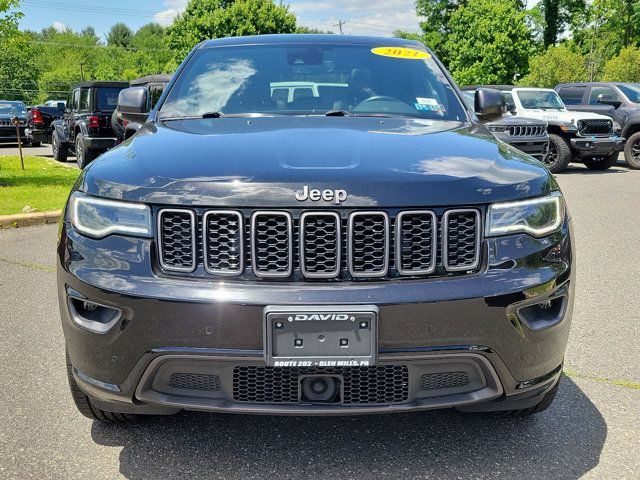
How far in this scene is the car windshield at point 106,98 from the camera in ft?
46.8

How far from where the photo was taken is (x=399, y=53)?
4.02 metres

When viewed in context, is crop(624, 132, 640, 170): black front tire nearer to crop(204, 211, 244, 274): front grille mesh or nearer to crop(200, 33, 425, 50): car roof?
crop(200, 33, 425, 50): car roof

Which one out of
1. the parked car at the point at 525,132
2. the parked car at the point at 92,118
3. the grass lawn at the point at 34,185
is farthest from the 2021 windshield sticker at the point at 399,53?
the parked car at the point at 92,118

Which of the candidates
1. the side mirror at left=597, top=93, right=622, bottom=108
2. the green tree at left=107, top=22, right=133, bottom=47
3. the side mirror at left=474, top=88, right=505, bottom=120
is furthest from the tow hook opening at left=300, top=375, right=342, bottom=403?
the green tree at left=107, top=22, right=133, bottom=47

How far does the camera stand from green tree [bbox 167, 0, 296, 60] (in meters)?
46.1

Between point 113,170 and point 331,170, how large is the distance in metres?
0.80

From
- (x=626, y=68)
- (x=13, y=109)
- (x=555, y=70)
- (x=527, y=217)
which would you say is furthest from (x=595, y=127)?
(x=555, y=70)

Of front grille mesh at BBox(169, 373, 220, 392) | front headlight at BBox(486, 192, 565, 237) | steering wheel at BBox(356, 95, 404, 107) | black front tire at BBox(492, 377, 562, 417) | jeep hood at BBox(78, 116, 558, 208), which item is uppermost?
steering wheel at BBox(356, 95, 404, 107)

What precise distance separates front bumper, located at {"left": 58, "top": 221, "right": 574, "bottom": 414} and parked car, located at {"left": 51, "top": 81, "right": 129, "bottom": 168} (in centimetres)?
1180

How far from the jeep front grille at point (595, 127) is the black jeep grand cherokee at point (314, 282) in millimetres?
13400

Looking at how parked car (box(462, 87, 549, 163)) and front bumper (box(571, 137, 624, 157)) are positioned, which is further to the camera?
front bumper (box(571, 137, 624, 157))

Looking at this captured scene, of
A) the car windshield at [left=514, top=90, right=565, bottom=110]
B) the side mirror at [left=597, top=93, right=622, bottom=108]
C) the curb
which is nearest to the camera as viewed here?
the curb

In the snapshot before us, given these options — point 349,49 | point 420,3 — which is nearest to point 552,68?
point 420,3

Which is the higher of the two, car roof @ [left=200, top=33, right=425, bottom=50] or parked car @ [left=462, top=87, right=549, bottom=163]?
car roof @ [left=200, top=33, right=425, bottom=50]
